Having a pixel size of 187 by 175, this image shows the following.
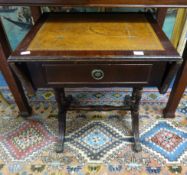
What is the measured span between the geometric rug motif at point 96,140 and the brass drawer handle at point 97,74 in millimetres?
609

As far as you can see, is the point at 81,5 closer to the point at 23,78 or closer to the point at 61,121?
the point at 23,78

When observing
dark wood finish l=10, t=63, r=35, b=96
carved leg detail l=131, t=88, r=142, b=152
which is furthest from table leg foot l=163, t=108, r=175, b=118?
dark wood finish l=10, t=63, r=35, b=96

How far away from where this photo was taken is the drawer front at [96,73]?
2.66ft

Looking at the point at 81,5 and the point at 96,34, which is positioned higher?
the point at 81,5

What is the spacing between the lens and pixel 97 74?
2.75 feet

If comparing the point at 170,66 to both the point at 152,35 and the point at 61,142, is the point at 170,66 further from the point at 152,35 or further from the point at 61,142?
the point at 61,142

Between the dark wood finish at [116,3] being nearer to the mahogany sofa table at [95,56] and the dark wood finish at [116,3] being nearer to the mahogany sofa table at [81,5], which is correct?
the mahogany sofa table at [81,5]

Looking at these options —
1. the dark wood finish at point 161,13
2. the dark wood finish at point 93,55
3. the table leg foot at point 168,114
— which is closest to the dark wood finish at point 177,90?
the table leg foot at point 168,114

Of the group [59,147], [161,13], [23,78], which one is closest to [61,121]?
[59,147]

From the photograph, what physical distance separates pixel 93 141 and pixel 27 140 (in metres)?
0.47

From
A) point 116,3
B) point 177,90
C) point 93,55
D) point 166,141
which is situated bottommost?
point 166,141

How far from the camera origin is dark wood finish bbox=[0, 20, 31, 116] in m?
1.09

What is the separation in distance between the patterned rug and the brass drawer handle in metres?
0.61

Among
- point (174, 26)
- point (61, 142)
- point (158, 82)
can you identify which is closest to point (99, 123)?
point (61, 142)
